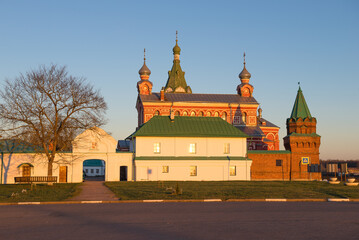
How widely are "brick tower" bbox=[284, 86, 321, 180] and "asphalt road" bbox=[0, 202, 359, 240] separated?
30.8m

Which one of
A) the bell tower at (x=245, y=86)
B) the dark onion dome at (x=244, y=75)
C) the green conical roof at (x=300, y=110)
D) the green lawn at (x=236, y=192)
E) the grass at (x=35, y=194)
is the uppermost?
the dark onion dome at (x=244, y=75)

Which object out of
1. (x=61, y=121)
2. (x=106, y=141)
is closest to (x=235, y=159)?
(x=106, y=141)

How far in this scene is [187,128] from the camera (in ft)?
147

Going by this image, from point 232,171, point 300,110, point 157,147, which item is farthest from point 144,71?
point 232,171

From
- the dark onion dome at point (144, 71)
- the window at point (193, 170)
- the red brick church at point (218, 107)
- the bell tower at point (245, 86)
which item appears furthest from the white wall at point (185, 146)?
the dark onion dome at point (144, 71)

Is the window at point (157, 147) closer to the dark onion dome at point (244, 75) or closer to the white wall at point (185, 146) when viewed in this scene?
the white wall at point (185, 146)

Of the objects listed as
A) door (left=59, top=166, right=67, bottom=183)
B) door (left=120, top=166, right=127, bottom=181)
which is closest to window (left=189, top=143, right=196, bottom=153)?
door (left=120, top=166, right=127, bottom=181)

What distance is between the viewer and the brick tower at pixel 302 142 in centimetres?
4772

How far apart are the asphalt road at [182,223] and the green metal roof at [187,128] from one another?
25963 millimetres

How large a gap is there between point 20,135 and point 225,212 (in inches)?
1018

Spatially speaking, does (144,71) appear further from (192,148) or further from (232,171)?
(232,171)

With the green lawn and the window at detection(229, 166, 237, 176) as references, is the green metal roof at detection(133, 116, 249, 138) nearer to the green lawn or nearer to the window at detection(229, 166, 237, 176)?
the window at detection(229, 166, 237, 176)

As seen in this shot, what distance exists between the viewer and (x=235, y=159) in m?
44.1

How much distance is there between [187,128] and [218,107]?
23.2 metres
